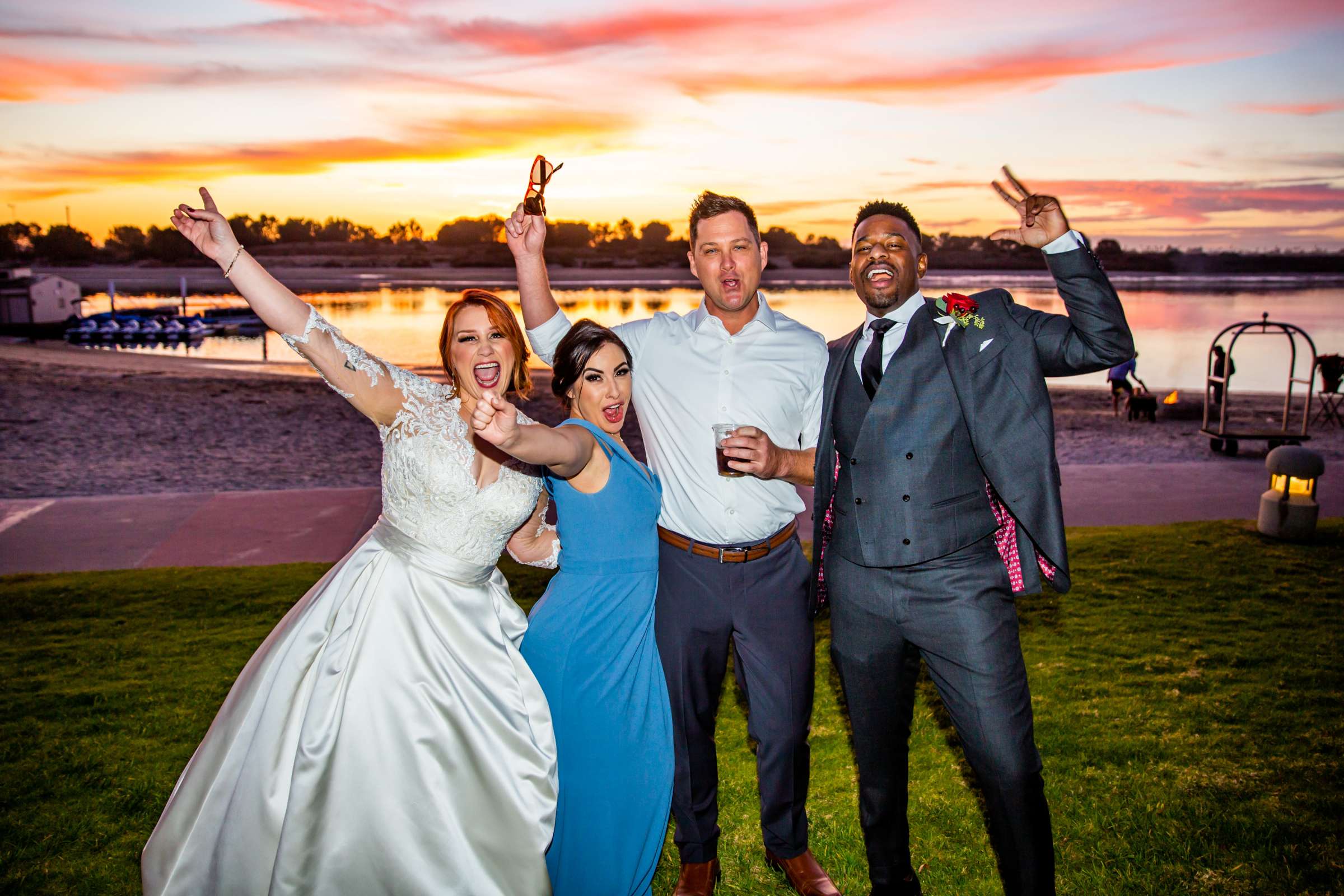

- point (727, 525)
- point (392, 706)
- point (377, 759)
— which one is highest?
point (727, 525)

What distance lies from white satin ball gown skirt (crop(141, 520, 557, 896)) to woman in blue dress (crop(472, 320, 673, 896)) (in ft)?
0.32

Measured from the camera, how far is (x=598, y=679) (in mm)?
3084

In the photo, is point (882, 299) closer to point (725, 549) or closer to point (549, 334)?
point (725, 549)

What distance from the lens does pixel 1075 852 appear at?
3.66 meters

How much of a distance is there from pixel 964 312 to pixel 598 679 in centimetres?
171

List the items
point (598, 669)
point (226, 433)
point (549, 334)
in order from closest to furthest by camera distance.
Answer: point (598, 669) → point (549, 334) → point (226, 433)

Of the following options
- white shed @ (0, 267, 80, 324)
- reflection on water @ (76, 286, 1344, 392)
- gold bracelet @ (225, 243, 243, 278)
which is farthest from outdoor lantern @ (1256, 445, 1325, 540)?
white shed @ (0, 267, 80, 324)

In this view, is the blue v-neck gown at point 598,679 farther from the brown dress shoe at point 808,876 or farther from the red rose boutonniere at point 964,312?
the red rose boutonniere at point 964,312

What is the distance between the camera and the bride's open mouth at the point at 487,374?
128 inches

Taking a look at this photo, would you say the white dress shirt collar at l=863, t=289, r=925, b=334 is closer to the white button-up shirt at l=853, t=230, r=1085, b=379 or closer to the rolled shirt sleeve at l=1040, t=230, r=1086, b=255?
the white button-up shirt at l=853, t=230, r=1085, b=379

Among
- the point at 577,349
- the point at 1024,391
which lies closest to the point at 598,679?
the point at 577,349

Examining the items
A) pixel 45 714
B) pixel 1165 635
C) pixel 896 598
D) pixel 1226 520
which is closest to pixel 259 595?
pixel 45 714

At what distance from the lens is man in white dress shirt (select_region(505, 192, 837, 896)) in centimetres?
334

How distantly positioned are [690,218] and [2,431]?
49.9 feet
